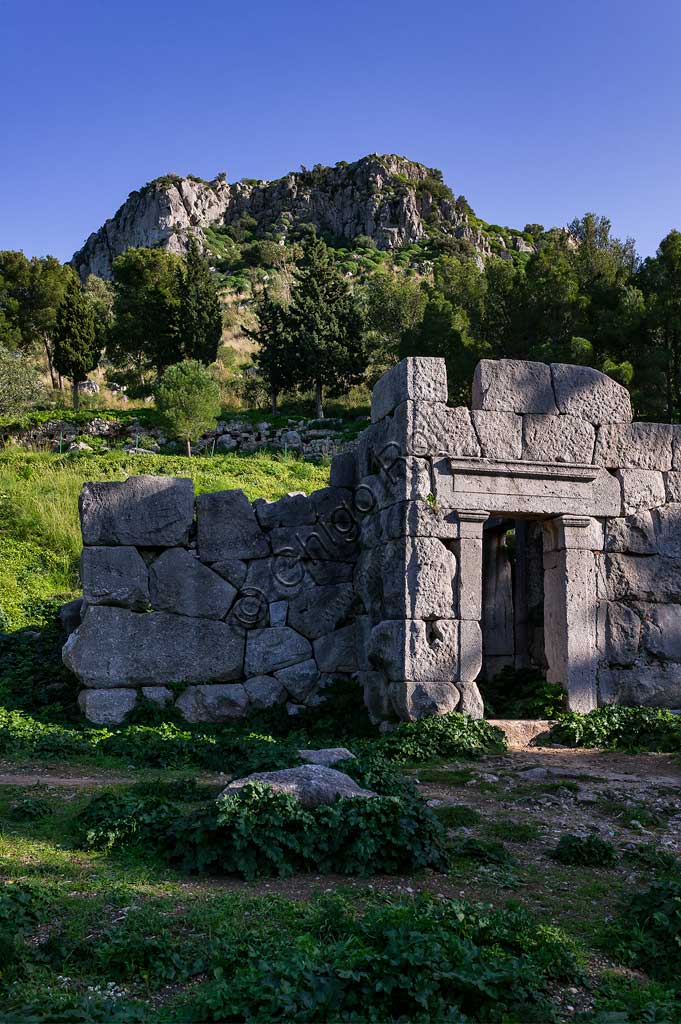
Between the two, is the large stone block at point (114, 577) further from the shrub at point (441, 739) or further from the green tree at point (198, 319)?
the green tree at point (198, 319)

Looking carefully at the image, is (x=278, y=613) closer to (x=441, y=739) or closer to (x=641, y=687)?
(x=441, y=739)

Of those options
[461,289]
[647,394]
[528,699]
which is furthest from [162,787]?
[461,289]

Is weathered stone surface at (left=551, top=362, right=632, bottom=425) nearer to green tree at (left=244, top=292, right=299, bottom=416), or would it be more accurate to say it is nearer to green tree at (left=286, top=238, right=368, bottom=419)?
green tree at (left=286, top=238, right=368, bottom=419)

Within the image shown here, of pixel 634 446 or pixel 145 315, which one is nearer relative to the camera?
pixel 634 446

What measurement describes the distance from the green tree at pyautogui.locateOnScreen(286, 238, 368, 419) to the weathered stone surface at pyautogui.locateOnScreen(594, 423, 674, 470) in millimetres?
21597

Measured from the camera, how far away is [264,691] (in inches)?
400

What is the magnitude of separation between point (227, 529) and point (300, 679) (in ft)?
6.49

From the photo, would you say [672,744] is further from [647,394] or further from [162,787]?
[647,394]

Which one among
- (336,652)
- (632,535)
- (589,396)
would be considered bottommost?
(336,652)

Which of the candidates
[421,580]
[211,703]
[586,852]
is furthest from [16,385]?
[586,852]

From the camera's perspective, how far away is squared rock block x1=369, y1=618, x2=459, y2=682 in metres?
9.17

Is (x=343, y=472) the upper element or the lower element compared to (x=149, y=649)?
upper

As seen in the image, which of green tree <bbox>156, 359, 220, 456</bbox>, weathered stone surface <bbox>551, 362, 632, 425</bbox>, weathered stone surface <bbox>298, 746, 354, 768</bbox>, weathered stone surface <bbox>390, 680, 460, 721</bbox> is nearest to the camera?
weathered stone surface <bbox>298, 746, 354, 768</bbox>

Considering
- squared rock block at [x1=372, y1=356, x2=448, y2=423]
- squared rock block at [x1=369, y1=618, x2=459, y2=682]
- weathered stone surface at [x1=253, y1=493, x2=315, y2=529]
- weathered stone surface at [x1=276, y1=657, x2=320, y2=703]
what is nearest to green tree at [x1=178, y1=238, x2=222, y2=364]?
weathered stone surface at [x1=253, y1=493, x2=315, y2=529]
